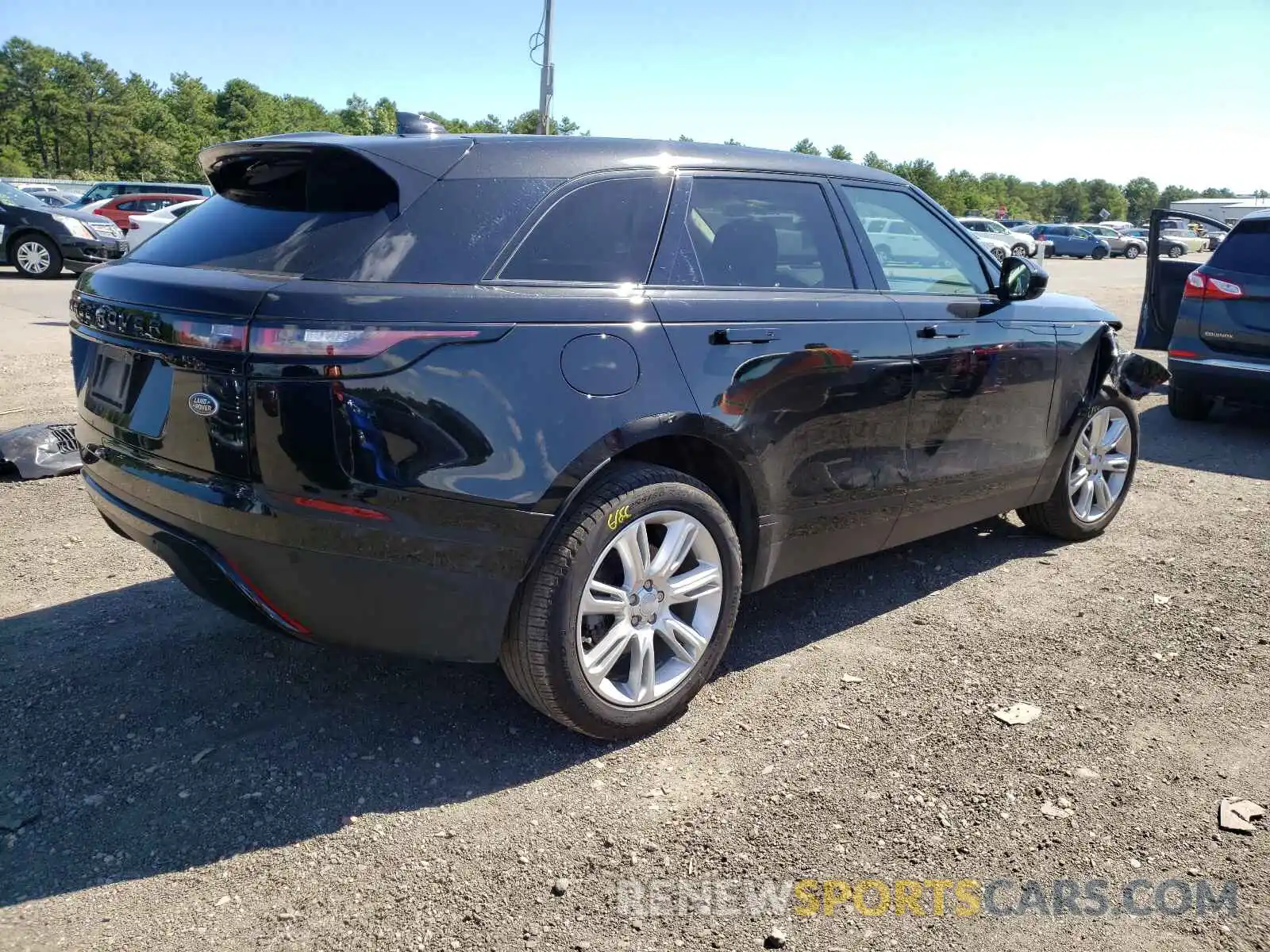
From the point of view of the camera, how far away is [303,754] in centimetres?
306

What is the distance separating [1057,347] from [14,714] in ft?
14.2

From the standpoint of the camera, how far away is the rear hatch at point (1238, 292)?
752cm

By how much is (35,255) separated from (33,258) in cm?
5

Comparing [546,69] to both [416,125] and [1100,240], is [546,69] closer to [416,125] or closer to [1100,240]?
[416,125]

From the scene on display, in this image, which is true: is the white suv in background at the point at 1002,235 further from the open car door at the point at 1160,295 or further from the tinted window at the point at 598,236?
the tinted window at the point at 598,236

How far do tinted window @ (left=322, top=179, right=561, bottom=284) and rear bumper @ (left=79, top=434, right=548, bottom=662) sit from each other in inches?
24.2

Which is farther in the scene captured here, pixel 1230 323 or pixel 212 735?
pixel 1230 323

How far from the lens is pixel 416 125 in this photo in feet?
11.4

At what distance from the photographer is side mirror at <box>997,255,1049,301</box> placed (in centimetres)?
443

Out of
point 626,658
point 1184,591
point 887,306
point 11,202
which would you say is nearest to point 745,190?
point 887,306

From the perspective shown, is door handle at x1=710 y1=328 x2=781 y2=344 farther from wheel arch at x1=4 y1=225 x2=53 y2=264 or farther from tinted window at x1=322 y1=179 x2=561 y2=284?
wheel arch at x1=4 y1=225 x2=53 y2=264

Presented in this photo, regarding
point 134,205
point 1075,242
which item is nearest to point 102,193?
point 134,205

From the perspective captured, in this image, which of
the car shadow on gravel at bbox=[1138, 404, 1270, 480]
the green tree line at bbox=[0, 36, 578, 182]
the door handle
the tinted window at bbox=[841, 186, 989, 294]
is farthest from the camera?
the green tree line at bbox=[0, 36, 578, 182]

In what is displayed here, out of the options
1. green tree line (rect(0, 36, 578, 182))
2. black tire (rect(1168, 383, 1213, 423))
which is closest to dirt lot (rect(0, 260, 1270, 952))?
black tire (rect(1168, 383, 1213, 423))
